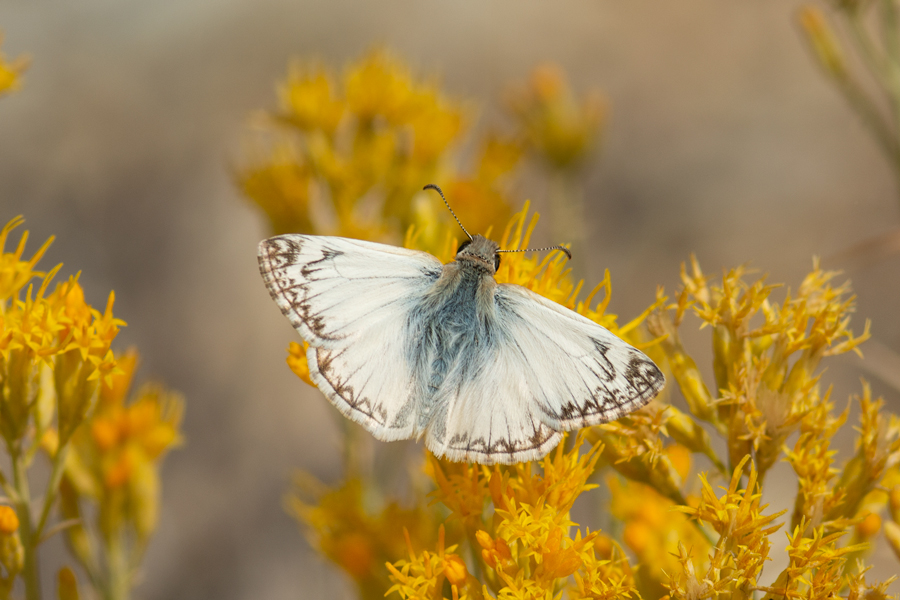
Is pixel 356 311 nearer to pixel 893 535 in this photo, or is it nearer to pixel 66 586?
pixel 66 586

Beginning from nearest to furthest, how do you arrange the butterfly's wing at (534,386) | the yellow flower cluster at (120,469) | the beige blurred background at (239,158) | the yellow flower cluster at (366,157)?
the butterfly's wing at (534,386), the yellow flower cluster at (120,469), the yellow flower cluster at (366,157), the beige blurred background at (239,158)

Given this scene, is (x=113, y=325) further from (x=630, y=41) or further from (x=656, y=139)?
(x=630, y=41)

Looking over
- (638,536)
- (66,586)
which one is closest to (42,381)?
(66,586)

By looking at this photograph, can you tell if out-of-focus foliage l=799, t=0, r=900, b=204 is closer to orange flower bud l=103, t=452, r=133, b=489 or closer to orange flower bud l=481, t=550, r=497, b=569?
orange flower bud l=481, t=550, r=497, b=569

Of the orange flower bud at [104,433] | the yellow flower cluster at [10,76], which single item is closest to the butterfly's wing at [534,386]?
the orange flower bud at [104,433]

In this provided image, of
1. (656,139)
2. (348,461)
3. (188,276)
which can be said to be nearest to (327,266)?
(348,461)

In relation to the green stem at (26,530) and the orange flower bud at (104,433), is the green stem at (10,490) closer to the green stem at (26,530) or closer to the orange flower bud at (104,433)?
the green stem at (26,530)
